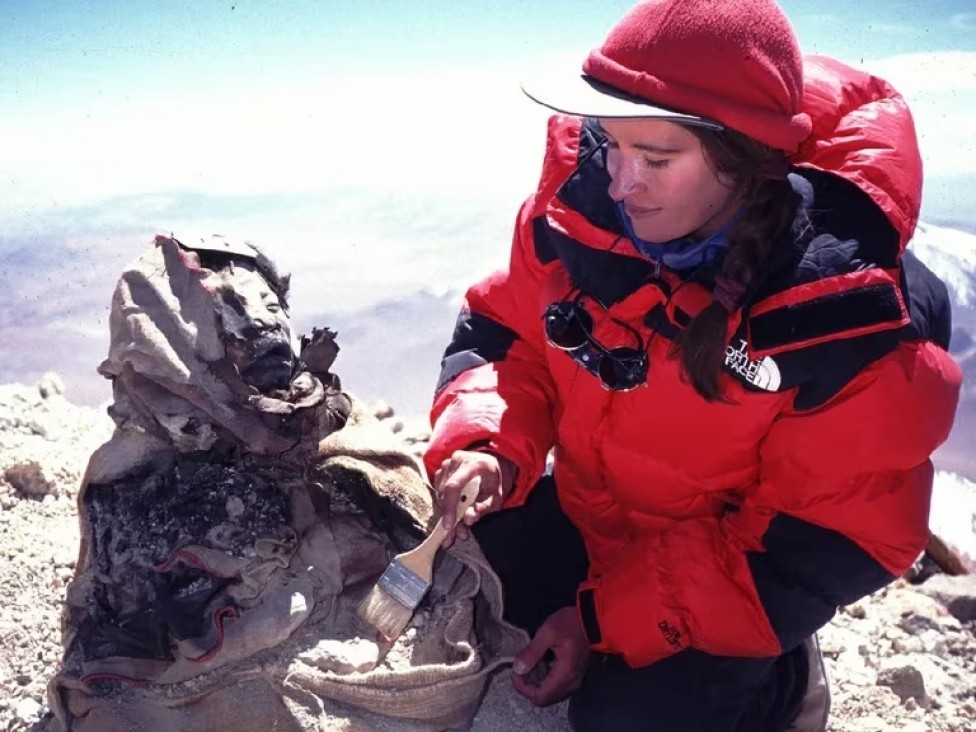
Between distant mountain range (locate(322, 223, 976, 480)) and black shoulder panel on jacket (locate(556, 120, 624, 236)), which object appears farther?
distant mountain range (locate(322, 223, 976, 480))

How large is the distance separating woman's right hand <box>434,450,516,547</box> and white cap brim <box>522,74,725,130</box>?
1.80ft

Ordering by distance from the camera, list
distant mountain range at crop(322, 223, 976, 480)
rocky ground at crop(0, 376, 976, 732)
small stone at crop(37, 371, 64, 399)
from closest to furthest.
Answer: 1. rocky ground at crop(0, 376, 976, 732)
2. small stone at crop(37, 371, 64, 399)
3. distant mountain range at crop(322, 223, 976, 480)

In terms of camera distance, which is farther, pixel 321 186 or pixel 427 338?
pixel 321 186

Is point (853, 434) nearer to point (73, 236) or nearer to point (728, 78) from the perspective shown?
point (728, 78)

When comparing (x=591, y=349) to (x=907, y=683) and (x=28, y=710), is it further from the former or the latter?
(x=28, y=710)

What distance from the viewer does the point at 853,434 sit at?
1.30 m

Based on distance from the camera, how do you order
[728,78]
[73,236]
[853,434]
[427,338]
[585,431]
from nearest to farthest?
[728,78], [853,434], [585,431], [427,338], [73,236]

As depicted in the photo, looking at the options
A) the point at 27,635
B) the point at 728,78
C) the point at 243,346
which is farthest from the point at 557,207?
the point at 27,635

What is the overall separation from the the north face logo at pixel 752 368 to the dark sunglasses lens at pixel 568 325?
220 mm

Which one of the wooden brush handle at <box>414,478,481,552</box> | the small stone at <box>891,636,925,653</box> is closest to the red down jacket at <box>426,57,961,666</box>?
the wooden brush handle at <box>414,478,481,552</box>

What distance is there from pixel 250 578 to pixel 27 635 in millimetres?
595

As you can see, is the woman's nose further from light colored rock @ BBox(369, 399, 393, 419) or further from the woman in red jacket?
light colored rock @ BBox(369, 399, 393, 419)

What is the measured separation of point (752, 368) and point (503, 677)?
686mm

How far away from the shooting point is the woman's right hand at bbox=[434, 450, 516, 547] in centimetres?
143
